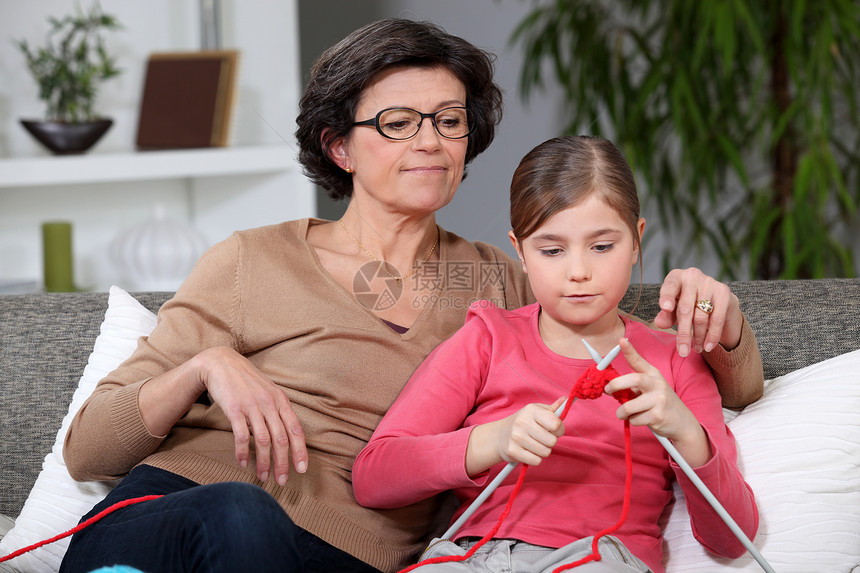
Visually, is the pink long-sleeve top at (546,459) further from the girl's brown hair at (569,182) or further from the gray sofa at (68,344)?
the gray sofa at (68,344)

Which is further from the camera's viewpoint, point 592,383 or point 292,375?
point 292,375

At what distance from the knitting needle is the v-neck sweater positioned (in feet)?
0.41

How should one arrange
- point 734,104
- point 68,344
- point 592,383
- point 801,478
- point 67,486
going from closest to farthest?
point 592,383
point 801,478
point 67,486
point 68,344
point 734,104

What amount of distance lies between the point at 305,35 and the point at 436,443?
176cm

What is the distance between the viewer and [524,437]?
84 centimetres

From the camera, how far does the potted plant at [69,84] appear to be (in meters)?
2.04

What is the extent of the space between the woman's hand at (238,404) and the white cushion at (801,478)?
1.60ft

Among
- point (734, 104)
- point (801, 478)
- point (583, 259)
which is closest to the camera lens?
point (583, 259)

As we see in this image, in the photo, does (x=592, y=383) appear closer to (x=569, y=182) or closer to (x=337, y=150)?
(x=569, y=182)

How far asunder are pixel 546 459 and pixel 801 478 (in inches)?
12.8

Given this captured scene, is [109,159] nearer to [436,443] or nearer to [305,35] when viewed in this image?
[305,35]

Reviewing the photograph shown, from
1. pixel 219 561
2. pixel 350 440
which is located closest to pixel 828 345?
pixel 350 440

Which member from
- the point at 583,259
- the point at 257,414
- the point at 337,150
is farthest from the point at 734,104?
the point at 257,414

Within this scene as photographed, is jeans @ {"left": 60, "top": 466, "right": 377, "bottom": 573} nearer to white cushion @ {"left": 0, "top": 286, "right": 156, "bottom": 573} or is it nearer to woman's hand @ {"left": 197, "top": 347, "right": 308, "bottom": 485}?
woman's hand @ {"left": 197, "top": 347, "right": 308, "bottom": 485}
